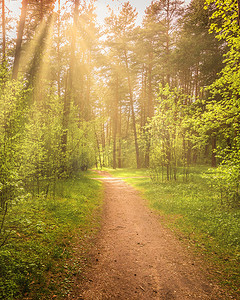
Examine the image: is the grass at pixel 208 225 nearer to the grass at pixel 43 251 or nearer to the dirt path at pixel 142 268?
the dirt path at pixel 142 268

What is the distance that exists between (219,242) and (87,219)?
4789 mm

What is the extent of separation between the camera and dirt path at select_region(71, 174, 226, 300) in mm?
3439

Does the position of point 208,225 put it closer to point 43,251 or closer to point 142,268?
point 142,268

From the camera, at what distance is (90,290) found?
3.47 meters

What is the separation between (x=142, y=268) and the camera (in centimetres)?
422

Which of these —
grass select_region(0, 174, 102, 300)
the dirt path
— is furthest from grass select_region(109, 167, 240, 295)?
grass select_region(0, 174, 102, 300)

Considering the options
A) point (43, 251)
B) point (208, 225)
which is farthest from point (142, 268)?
point (208, 225)

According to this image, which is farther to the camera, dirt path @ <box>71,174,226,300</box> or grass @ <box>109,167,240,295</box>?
grass @ <box>109,167,240,295</box>

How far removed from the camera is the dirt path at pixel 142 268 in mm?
3439

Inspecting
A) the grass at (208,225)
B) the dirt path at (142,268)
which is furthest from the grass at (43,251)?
the grass at (208,225)

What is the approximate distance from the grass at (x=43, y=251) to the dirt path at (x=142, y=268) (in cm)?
51

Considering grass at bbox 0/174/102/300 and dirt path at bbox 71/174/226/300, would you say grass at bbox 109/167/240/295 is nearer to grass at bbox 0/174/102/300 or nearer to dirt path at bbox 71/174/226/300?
dirt path at bbox 71/174/226/300

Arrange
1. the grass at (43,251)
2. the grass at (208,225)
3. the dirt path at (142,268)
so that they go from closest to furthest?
the grass at (43,251), the dirt path at (142,268), the grass at (208,225)

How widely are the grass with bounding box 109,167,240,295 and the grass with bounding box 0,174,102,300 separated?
3.39 m
